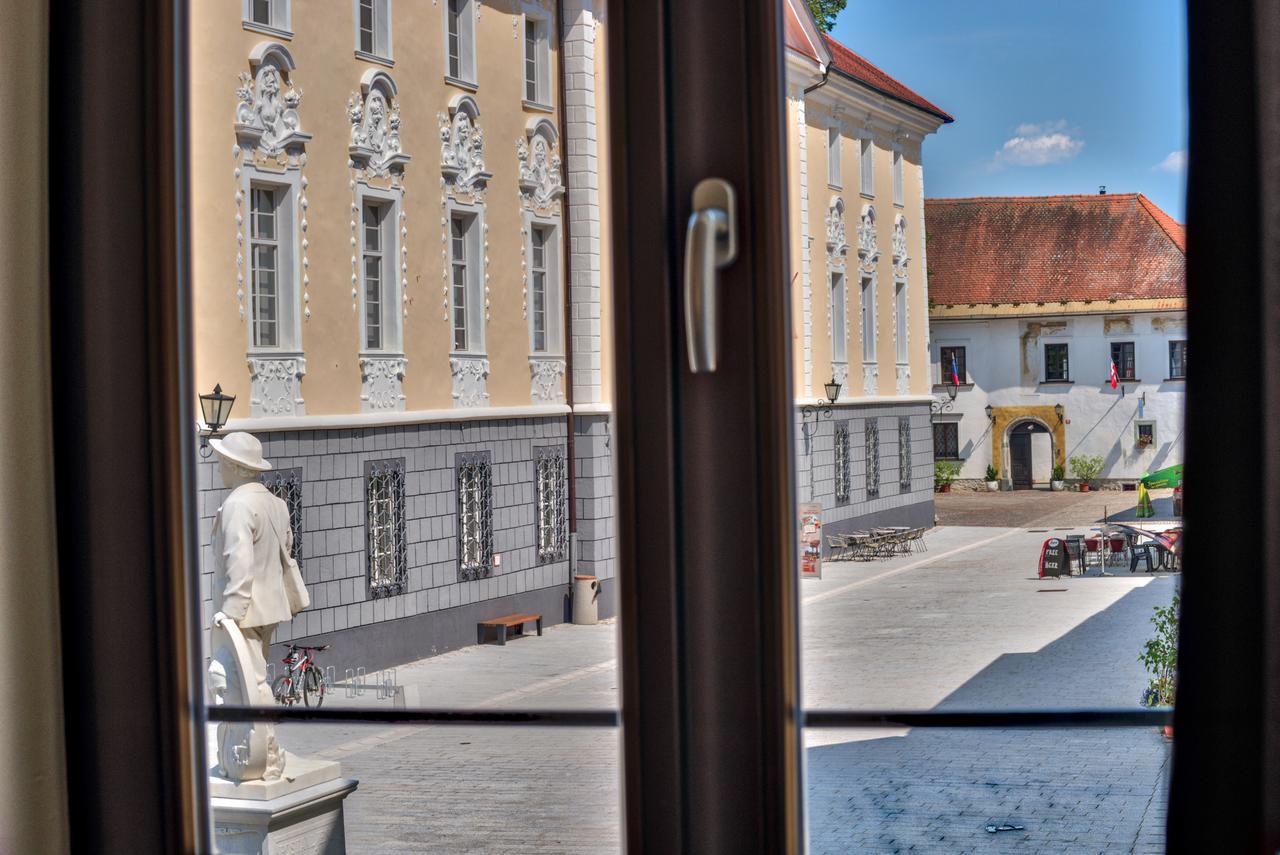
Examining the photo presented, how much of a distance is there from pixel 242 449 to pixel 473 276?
419 mm

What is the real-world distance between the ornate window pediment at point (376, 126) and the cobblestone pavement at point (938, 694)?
2.36 ft

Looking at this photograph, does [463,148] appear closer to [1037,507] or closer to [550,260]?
[550,260]

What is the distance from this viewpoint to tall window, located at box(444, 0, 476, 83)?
6.14 feet

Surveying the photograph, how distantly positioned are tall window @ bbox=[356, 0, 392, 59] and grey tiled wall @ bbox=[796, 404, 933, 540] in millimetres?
865

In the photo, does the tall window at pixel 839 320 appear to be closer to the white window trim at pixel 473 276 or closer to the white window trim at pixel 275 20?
the white window trim at pixel 473 276

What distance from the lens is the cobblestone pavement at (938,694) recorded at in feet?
4.95

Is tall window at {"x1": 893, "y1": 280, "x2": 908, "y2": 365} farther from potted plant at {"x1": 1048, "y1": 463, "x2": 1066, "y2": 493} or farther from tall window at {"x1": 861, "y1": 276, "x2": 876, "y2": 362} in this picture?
potted plant at {"x1": 1048, "y1": 463, "x2": 1066, "y2": 493}

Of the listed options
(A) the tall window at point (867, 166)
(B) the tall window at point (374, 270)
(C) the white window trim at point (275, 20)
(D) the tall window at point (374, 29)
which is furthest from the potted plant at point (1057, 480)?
(C) the white window trim at point (275, 20)

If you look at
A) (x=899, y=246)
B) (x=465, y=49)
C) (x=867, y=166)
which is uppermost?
(x=465, y=49)

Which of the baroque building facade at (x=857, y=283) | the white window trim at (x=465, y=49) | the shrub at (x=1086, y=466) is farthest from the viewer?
the white window trim at (x=465, y=49)

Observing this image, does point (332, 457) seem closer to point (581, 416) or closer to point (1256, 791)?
point (581, 416)

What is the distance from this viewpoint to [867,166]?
1660mm

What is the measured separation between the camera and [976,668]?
1.60 metres

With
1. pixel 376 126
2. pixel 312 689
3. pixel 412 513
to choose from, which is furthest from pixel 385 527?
pixel 376 126
